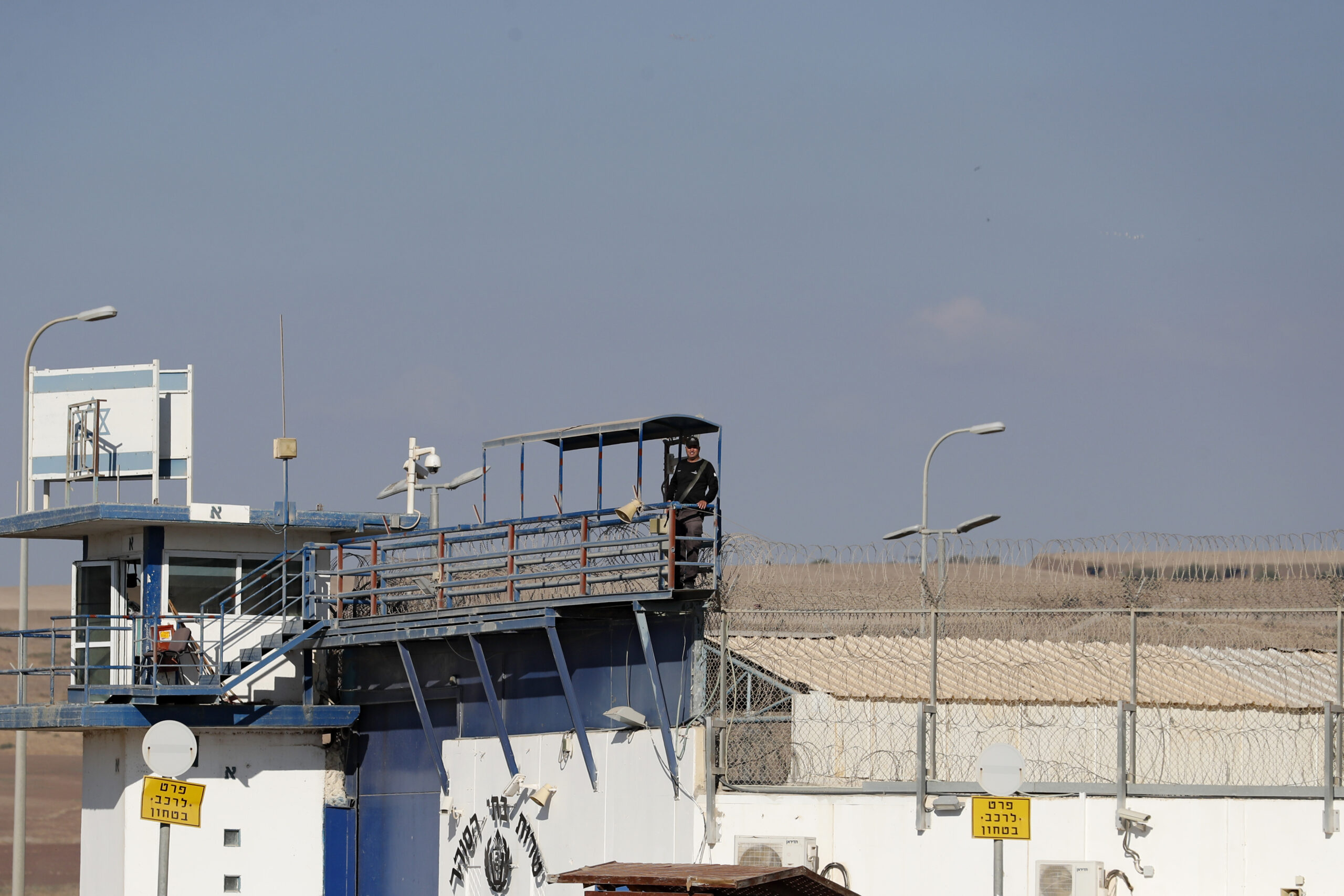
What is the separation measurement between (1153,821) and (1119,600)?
164 inches

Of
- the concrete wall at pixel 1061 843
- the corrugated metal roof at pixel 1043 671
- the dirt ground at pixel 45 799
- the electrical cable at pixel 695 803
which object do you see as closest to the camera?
the concrete wall at pixel 1061 843

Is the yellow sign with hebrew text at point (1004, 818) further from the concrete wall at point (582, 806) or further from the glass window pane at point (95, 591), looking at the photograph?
the glass window pane at point (95, 591)

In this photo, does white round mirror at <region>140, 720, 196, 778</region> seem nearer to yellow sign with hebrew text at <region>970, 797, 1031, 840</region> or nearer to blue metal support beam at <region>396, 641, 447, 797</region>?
yellow sign with hebrew text at <region>970, 797, 1031, 840</region>

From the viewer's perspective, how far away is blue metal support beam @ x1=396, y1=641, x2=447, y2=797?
2327 cm

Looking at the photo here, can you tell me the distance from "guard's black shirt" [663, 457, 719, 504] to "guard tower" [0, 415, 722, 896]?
1.12 feet

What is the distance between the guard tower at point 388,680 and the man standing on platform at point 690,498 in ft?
0.28

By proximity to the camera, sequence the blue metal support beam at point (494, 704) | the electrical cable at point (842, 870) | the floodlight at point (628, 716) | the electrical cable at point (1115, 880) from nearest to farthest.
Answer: the electrical cable at point (1115, 880)
the electrical cable at point (842, 870)
the floodlight at point (628, 716)
the blue metal support beam at point (494, 704)

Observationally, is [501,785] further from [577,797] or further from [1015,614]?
[1015,614]

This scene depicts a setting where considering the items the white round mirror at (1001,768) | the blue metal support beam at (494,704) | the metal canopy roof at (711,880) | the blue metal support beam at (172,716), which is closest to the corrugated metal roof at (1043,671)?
the blue metal support beam at (494,704)

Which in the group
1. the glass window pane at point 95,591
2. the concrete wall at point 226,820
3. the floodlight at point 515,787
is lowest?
the concrete wall at point 226,820

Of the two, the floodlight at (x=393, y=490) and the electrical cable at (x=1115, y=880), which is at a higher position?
the floodlight at (x=393, y=490)

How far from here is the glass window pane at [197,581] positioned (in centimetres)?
2509

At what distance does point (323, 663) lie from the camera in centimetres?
2550

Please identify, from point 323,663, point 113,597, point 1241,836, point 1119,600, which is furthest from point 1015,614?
point 113,597
